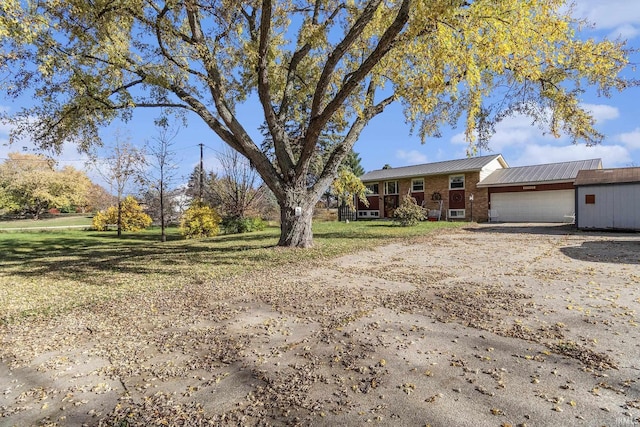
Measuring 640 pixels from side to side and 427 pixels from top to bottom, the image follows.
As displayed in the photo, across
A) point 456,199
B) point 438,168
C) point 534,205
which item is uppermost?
point 438,168

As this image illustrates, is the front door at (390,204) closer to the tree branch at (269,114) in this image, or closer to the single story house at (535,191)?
the single story house at (535,191)

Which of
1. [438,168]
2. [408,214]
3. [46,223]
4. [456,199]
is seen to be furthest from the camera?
[46,223]

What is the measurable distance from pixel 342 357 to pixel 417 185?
2578 cm

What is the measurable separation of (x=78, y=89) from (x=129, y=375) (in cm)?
772

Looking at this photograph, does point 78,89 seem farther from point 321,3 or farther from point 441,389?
point 441,389

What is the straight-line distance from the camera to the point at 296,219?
1014 cm

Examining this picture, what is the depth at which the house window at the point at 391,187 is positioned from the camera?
1147 inches

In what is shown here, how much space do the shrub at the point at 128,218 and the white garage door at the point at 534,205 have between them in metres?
23.4

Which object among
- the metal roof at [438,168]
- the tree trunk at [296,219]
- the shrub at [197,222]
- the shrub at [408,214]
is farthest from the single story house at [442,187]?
the tree trunk at [296,219]

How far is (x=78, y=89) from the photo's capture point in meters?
Result: 8.07

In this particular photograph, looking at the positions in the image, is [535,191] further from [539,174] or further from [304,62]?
[304,62]

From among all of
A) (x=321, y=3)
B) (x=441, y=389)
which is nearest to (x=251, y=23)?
(x=321, y=3)

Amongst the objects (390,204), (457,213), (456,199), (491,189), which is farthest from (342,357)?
(390,204)

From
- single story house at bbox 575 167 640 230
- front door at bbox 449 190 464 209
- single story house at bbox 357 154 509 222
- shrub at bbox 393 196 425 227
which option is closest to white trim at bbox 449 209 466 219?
single story house at bbox 357 154 509 222
